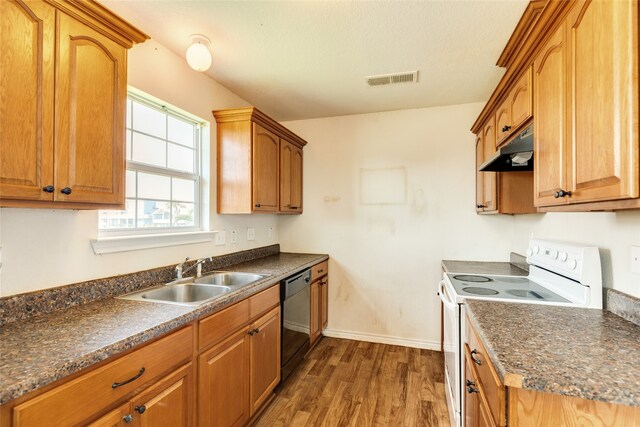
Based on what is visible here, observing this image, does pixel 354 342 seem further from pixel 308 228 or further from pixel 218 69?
pixel 218 69

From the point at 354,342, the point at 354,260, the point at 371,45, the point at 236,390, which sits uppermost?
the point at 371,45

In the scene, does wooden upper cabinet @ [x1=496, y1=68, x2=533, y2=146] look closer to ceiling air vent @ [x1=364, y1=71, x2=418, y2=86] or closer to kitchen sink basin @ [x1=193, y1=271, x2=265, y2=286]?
ceiling air vent @ [x1=364, y1=71, x2=418, y2=86]

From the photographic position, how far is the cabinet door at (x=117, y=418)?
3.05 feet

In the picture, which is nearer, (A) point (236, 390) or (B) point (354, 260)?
(A) point (236, 390)

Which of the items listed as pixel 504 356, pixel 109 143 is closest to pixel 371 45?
pixel 109 143

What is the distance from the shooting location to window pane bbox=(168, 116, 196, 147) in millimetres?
2145

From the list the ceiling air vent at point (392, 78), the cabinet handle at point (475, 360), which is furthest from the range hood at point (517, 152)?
the cabinet handle at point (475, 360)

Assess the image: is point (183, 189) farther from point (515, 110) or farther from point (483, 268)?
point (483, 268)

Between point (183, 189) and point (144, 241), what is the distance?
589 mm

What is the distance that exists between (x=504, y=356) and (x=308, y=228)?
2.57 meters

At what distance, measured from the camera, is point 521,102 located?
61.5 inches

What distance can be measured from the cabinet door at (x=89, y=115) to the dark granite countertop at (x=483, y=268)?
2.33 meters

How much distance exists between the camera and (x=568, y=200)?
1113mm

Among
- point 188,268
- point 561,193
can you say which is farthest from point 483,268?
point 188,268
